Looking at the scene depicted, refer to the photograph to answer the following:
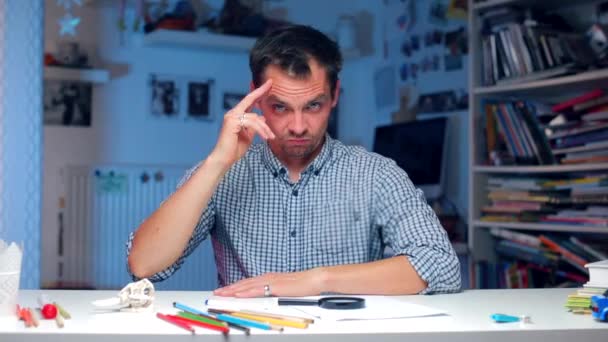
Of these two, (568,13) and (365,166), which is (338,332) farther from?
(568,13)

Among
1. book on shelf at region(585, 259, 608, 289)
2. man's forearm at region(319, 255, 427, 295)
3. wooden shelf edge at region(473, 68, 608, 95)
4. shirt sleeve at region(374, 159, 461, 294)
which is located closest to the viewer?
book on shelf at region(585, 259, 608, 289)

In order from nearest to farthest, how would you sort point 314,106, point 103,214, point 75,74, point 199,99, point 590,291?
point 590,291
point 314,106
point 75,74
point 103,214
point 199,99

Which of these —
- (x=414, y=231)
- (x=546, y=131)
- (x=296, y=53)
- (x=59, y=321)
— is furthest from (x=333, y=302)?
(x=546, y=131)

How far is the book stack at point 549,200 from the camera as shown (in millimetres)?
2863

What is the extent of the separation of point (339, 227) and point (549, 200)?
1441mm

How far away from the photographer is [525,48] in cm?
312

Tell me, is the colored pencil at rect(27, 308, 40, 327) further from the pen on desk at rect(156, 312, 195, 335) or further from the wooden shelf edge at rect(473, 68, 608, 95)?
the wooden shelf edge at rect(473, 68, 608, 95)

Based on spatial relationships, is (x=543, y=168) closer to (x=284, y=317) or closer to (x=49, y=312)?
(x=284, y=317)

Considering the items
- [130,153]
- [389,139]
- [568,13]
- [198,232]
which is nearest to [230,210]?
[198,232]

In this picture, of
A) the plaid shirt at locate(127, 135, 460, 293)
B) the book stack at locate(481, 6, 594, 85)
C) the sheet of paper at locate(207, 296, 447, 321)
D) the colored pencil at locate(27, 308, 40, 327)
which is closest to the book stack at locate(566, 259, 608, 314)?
the sheet of paper at locate(207, 296, 447, 321)

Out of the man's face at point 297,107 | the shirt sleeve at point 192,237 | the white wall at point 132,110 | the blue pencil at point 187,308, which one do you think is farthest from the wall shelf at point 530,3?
the blue pencil at point 187,308

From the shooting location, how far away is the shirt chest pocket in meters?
1.86

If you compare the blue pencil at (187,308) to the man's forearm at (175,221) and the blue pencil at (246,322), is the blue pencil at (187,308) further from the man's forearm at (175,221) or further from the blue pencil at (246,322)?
the man's forearm at (175,221)

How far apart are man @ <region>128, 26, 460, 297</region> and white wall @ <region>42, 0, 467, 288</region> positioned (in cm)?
272
